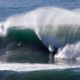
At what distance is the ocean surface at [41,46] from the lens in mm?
8359

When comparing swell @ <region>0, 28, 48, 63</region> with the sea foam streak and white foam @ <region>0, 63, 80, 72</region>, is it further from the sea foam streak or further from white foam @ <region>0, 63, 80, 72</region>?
white foam @ <region>0, 63, 80, 72</region>

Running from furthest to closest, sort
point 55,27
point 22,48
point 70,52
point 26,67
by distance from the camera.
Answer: point 55,27, point 22,48, point 70,52, point 26,67

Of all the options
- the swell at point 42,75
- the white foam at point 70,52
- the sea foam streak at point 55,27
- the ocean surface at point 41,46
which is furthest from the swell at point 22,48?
the swell at point 42,75

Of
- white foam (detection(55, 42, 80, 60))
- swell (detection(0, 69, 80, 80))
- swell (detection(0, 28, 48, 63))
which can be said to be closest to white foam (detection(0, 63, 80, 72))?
swell (detection(0, 69, 80, 80))

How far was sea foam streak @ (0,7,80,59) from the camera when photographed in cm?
1030

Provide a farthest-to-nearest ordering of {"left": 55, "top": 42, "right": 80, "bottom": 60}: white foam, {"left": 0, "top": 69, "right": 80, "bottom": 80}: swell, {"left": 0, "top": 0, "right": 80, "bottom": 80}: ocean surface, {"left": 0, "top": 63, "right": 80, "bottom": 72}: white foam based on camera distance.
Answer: {"left": 55, "top": 42, "right": 80, "bottom": 60}: white foam, {"left": 0, "top": 63, "right": 80, "bottom": 72}: white foam, {"left": 0, "top": 0, "right": 80, "bottom": 80}: ocean surface, {"left": 0, "top": 69, "right": 80, "bottom": 80}: swell

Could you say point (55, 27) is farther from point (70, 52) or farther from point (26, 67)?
point (26, 67)

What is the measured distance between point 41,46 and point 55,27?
0.59 m

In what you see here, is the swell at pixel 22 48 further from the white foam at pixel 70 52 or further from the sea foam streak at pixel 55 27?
the white foam at pixel 70 52

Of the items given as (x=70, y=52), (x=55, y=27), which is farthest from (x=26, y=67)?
Result: (x=55, y=27)

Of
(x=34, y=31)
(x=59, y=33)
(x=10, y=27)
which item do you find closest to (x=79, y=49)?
(x=59, y=33)

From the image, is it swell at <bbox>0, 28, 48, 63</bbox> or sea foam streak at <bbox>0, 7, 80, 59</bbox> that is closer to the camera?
swell at <bbox>0, 28, 48, 63</bbox>

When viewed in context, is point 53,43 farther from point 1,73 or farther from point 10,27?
point 1,73

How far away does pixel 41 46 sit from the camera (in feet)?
35.3
